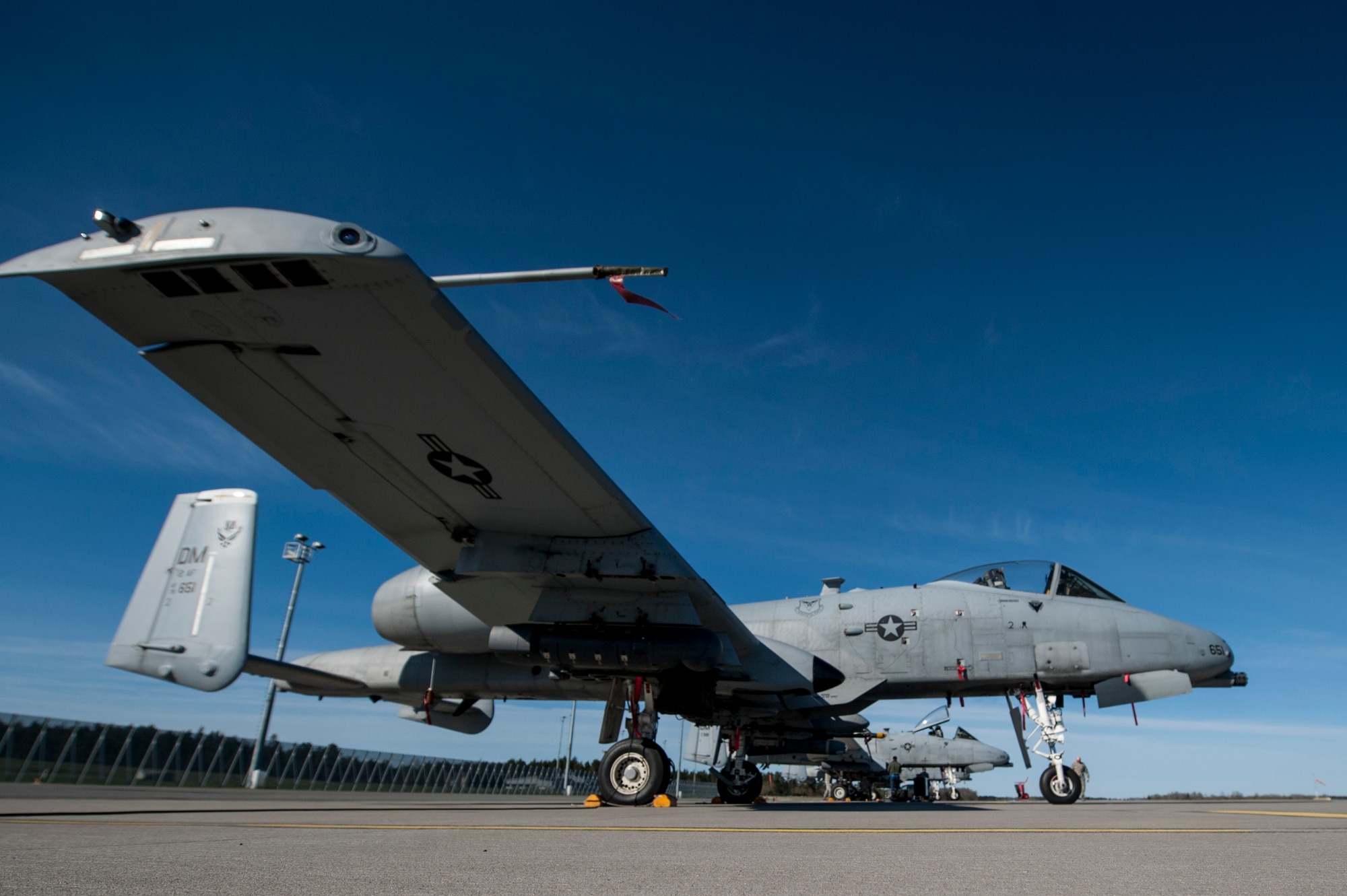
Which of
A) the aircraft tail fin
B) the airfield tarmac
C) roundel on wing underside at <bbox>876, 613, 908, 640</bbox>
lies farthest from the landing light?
roundel on wing underside at <bbox>876, 613, 908, 640</bbox>

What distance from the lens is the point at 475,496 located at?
21.4 ft

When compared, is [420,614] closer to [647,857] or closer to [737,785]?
[737,785]

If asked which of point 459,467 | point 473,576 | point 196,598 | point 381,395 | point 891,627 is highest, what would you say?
point 381,395

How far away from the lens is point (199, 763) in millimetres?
20859

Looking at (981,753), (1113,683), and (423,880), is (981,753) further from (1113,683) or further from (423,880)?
(423,880)

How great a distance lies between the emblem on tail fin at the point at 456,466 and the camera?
19.1ft

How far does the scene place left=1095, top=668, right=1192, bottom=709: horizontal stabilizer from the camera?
387 inches

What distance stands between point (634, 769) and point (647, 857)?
4773 millimetres

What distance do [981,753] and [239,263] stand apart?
36571 millimetres

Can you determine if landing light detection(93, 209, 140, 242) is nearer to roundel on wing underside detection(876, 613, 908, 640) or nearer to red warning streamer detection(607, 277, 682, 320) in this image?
red warning streamer detection(607, 277, 682, 320)

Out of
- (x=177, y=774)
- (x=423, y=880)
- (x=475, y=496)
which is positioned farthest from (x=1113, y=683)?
(x=177, y=774)

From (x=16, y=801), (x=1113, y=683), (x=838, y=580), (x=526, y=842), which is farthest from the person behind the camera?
(x=838, y=580)

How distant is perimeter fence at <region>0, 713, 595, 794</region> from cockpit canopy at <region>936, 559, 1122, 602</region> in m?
19.9

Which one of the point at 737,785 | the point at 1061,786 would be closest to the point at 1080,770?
the point at 1061,786
